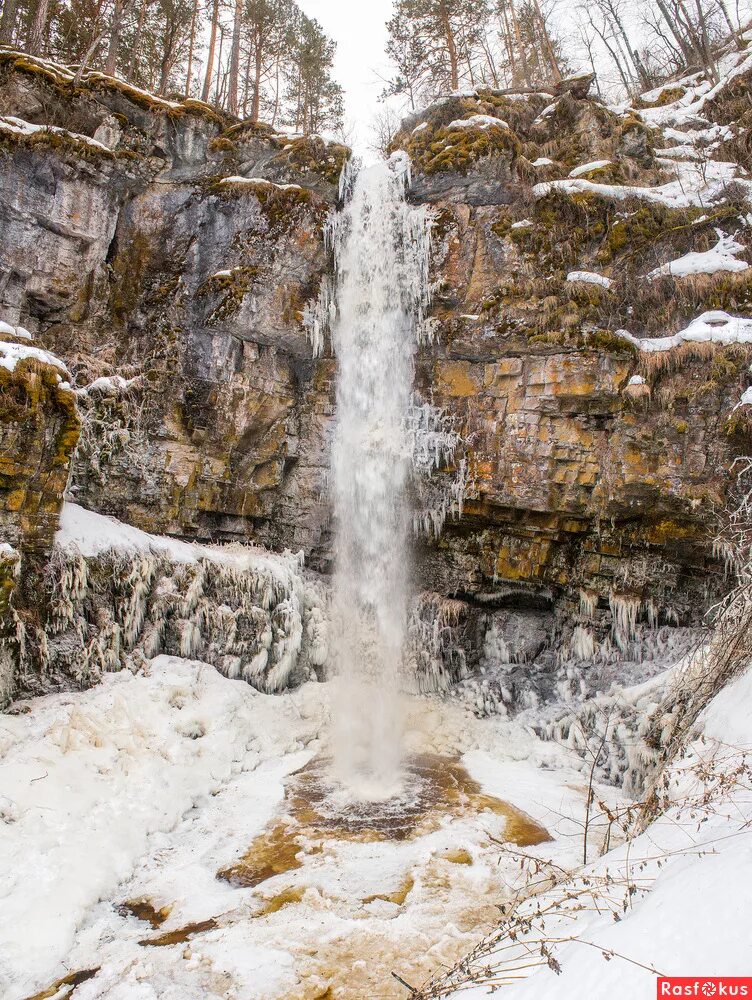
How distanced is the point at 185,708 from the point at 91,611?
1.70 m

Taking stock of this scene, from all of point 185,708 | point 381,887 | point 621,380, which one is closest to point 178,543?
point 185,708

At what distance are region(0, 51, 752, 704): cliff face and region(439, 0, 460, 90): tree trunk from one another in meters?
6.41

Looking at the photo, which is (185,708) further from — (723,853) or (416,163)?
(416,163)

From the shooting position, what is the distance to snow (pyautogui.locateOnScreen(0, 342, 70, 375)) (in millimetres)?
5926

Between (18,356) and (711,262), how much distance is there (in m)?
8.92

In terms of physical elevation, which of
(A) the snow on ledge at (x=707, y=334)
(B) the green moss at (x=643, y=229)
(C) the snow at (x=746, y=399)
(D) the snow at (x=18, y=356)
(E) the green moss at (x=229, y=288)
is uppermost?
(B) the green moss at (x=643, y=229)

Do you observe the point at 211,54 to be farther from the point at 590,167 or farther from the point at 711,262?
the point at 711,262

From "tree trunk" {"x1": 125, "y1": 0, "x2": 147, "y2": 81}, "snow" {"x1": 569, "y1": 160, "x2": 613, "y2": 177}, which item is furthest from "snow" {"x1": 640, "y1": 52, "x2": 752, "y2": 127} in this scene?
"tree trunk" {"x1": 125, "y1": 0, "x2": 147, "y2": 81}

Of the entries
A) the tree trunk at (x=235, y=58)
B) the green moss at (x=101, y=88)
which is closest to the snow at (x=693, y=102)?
the green moss at (x=101, y=88)

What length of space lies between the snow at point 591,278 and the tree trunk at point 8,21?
1158cm

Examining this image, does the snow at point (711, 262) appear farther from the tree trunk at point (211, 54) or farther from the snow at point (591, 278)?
the tree trunk at point (211, 54)

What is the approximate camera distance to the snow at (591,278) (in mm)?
8336

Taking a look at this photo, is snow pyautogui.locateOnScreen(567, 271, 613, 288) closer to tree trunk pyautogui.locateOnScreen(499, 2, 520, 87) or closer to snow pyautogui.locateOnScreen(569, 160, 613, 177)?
snow pyautogui.locateOnScreen(569, 160, 613, 177)

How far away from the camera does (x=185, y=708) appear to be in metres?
6.94
